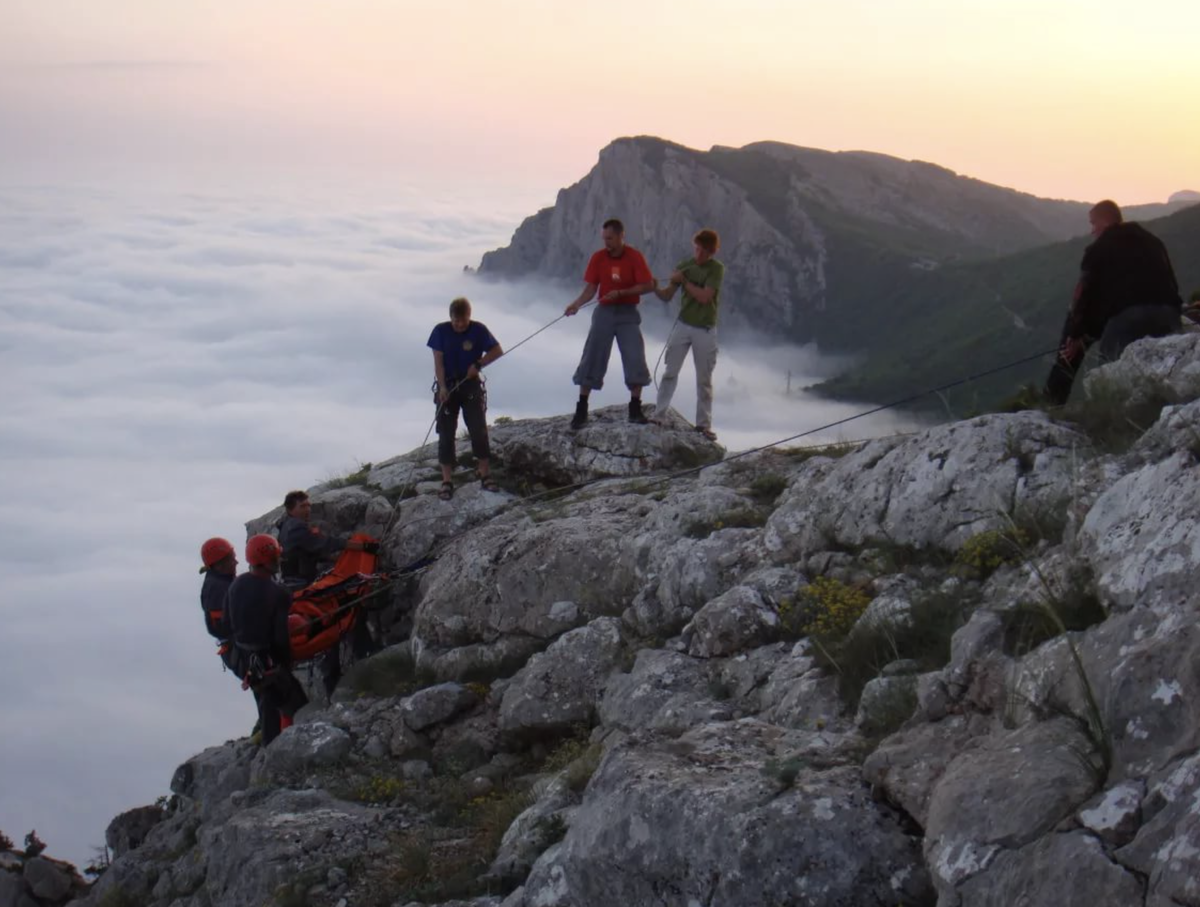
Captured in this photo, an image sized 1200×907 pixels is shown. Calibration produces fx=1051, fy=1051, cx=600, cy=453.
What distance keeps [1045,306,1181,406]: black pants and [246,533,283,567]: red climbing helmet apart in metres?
8.71

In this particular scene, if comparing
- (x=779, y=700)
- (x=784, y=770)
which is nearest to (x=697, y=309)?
(x=779, y=700)

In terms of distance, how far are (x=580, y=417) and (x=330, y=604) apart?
17.3 feet

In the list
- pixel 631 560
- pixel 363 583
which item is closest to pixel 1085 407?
pixel 631 560

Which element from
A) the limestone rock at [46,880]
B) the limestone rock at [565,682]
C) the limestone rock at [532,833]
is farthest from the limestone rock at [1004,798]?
the limestone rock at [46,880]

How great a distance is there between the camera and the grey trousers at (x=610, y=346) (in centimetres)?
1603

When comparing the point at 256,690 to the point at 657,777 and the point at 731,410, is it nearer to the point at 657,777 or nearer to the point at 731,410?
the point at 657,777

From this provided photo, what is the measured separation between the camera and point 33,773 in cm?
12812

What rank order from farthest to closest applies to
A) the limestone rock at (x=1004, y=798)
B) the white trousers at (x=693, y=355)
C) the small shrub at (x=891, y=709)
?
the white trousers at (x=693, y=355), the small shrub at (x=891, y=709), the limestone rock at (x=1004, y=798)

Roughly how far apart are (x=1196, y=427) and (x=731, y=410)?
6348 inches

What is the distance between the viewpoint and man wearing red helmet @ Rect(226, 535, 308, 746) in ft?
39.7

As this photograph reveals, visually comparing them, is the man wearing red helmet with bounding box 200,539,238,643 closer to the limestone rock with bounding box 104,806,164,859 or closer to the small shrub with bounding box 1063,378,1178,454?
the limestone rock with bounding box 104,806,164,859

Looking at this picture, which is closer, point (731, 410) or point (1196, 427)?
point (1196, 427)

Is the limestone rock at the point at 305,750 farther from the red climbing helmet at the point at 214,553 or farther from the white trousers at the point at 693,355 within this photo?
the white trousers at the point at 693,355

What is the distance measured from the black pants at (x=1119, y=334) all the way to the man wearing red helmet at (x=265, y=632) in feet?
28.7
